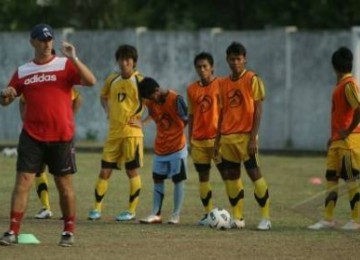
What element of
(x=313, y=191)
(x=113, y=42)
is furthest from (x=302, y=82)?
(x=313, y=191)

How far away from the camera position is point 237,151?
14.0 meters

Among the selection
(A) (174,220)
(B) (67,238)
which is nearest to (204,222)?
(A) (174,220)

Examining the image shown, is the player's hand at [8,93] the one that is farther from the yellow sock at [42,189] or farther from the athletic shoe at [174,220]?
the yellow sock at [42,189]

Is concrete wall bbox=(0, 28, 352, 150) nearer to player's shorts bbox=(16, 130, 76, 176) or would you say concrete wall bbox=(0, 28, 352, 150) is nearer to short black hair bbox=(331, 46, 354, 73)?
short black hair bbox=(331, 46, 354, 73)

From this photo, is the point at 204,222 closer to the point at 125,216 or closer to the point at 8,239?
the point at 125,216

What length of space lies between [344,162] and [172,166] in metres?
2.17

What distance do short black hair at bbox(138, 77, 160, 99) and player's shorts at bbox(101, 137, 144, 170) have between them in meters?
0.74

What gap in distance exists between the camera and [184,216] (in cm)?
1544

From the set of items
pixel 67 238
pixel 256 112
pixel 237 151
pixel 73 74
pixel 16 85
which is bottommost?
pixel 67 238

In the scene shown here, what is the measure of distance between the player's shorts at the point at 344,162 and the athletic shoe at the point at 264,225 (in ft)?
2.95

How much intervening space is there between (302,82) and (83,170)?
372 inches

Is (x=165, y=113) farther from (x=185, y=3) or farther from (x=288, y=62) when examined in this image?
(x=185, y=3)

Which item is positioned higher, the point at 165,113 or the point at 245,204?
the point at 165,113

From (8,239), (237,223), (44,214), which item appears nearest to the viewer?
(8,239)
